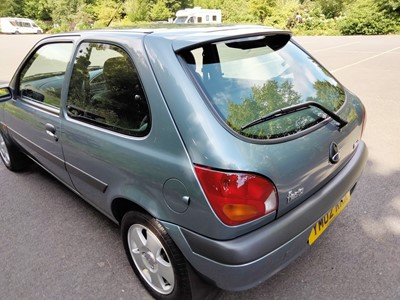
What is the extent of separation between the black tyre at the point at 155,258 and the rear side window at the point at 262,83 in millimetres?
743

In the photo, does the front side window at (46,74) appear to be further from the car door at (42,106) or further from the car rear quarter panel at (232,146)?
the car rear quarter panel at (232,146)

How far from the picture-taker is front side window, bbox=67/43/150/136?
1.87m

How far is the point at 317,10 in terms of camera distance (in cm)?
2961

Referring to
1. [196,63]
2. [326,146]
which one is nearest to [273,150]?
[326,146]

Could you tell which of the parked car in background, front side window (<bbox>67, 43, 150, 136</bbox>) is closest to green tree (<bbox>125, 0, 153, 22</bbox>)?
front side window (<bbox>67, 43, 150, 136</bbox>)

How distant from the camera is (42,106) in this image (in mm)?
2742

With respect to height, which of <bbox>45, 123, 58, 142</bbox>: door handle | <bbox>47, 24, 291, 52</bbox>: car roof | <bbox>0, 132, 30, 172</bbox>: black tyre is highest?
<bbox>47, 24, 291, 52</bbox>: car roof

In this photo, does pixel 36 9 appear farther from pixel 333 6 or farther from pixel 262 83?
pixel 262 83

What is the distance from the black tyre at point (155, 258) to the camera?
1804 mm

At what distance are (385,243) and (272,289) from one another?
1003 millimetres

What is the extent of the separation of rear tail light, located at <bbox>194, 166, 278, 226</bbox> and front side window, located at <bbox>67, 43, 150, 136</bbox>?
0.49 metres

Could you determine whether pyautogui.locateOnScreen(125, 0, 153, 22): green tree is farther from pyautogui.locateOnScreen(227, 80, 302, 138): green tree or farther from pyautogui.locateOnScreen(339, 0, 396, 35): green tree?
pyautogui.locateOnScreen(227, 80, 302, 138): green tree

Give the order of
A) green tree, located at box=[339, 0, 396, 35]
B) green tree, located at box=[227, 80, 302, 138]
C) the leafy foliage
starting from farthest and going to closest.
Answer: the leafy foliage
green tree, located at box=[339, 0, 396, 35]
green tree, located at box=[227, 80, 302, 138]

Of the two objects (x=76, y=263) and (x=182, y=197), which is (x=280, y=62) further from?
(x=76, y=263)
